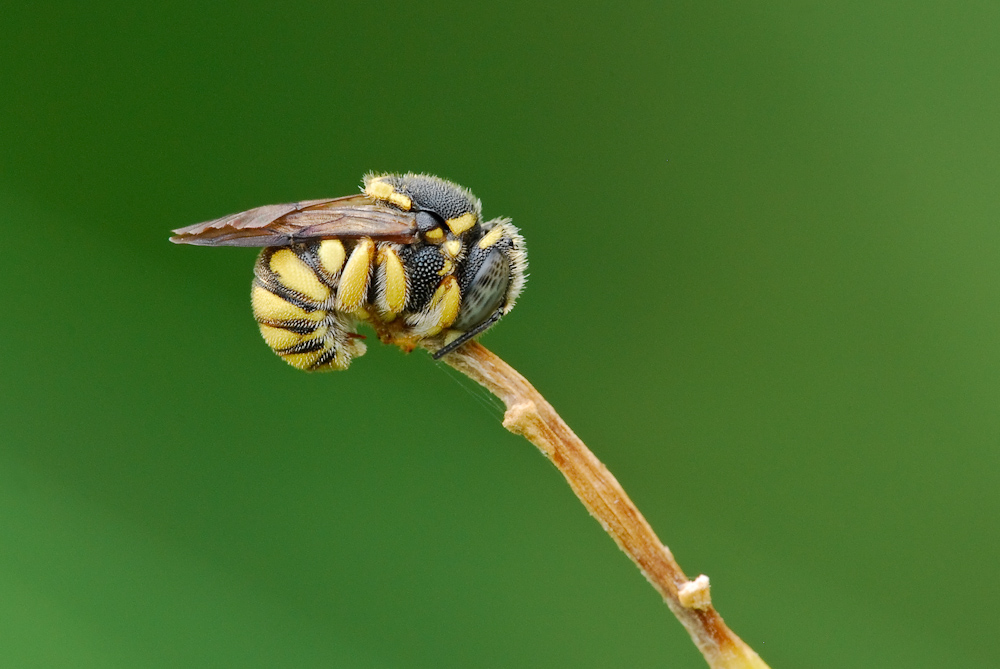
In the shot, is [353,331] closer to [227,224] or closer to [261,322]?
[261,322]

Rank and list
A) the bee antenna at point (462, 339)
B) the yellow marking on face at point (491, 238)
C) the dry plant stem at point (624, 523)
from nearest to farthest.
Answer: the dry plant stem at point (624, 523) < the bee antenna at point (462, 339) < the yellow marking on face at point (491, 238)

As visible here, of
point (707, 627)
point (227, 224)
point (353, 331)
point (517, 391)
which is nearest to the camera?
point (707, 627)

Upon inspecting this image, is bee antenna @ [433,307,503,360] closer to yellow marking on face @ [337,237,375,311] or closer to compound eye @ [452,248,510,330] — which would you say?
compound eye @ [452,248,510,330]

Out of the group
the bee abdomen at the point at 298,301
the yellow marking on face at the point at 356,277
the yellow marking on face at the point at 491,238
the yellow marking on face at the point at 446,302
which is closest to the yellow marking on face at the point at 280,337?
the bee abdomen at the point at 298,301

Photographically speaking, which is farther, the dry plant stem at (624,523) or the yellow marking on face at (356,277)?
the yellow marking on face at (356,277)

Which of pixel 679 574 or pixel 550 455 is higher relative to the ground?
pixel 550 455

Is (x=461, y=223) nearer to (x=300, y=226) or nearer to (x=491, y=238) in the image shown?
(x=491, y=238)

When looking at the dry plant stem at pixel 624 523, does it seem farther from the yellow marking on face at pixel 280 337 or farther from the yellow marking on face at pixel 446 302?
the yellow marking on face at pixel 280 337

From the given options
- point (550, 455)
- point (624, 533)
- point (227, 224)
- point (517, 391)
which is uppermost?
point (227, 224)

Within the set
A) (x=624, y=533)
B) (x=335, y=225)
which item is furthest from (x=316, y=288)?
(x=624, y=533)
